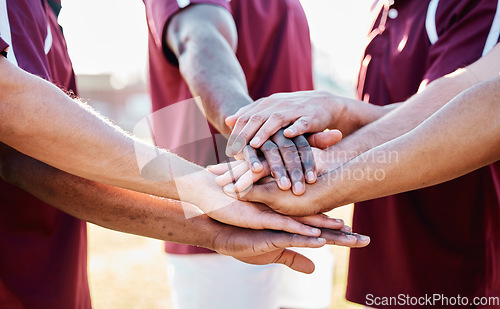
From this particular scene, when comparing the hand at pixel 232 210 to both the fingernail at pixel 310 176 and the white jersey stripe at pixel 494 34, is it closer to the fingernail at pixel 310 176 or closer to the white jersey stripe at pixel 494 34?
the fingernail at pixel 310 176

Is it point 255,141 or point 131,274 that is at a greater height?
point 255,141

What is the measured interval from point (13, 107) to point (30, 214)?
44 cm

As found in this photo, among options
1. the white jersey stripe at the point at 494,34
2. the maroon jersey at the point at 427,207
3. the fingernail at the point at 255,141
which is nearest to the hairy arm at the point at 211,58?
the fingernail at the point at 255,141

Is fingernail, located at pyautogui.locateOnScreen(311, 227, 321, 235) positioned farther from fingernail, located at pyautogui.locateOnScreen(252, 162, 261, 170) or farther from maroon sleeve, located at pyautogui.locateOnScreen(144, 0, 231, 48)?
maroon sleeve, located at pyautogui.locateOnScreen(144, 0, 231, 48)

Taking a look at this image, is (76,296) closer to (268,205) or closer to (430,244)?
(268,205)

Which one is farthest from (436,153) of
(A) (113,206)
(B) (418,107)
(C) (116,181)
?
(A) (113,206)

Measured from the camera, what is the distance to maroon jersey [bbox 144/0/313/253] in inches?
86.3

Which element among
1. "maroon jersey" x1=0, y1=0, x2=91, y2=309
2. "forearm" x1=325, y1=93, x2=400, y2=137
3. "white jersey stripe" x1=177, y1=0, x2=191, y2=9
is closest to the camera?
"maroon jersey" x1=0, y1=0, x2=91, y2=309

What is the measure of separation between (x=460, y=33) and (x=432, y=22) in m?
0.13

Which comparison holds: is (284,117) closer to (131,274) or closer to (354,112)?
(354,112)

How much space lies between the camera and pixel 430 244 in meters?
1.81

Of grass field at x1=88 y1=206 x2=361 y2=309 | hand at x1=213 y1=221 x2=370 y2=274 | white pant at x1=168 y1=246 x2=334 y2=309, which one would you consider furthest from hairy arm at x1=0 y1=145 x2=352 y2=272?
grass field at x1=88 y1=206 x2=361 y2=309

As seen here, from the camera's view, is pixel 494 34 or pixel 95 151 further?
pixel 494 34

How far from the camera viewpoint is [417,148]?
1442 mm
